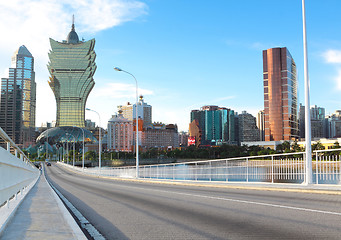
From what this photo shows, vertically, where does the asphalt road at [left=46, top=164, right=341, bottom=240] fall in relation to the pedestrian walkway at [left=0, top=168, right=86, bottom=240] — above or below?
below

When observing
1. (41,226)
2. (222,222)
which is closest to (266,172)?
(222,222)

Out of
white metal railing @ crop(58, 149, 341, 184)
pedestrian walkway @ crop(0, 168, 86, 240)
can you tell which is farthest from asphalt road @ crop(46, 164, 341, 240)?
white metal railing @ crop(58, 149, 341, 184)

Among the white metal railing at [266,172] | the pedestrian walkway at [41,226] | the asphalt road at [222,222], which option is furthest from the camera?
the white metal railing at [266,172]

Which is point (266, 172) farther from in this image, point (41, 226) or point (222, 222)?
point (41, 226)

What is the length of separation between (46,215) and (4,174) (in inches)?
54.3

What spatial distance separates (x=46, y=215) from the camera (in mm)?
7613

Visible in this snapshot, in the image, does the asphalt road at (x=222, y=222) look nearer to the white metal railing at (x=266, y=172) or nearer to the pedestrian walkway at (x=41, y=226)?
the pedestrian walkway at (x=41, y=226)

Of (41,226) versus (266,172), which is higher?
(41,226)

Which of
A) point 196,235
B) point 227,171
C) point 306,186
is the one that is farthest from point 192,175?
point 196,235

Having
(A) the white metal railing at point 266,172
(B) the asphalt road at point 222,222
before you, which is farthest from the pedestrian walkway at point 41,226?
(A) the white metal railing at point 266,172

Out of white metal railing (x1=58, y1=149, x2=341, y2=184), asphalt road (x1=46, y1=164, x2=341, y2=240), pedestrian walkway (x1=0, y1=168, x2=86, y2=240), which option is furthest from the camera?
white metal railing (x1=58, y1=149, x2=341, y2=184)

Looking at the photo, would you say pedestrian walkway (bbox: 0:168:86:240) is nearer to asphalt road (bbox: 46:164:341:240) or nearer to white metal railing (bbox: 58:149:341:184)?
asphalt road (bbox: 46:164:341:240)

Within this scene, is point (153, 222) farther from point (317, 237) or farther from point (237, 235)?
point (317, 237)

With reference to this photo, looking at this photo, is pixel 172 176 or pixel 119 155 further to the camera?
pixel 119 155
